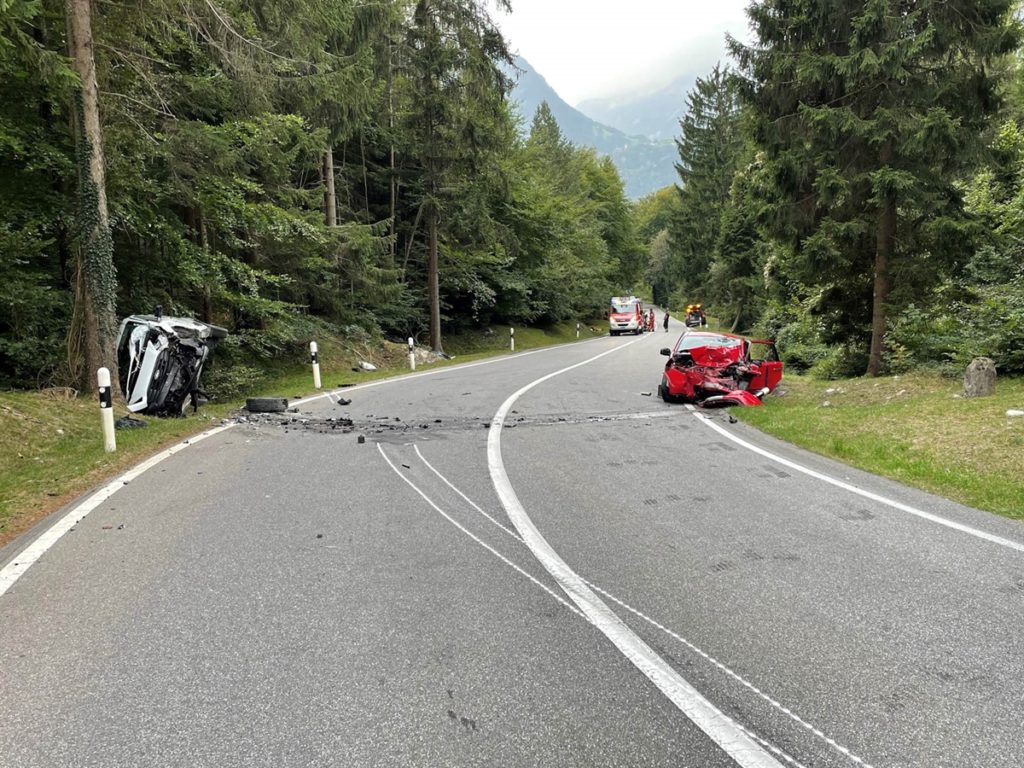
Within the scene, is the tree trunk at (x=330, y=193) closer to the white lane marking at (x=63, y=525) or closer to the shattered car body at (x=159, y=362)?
the shattered car body at (x=159, y=362)

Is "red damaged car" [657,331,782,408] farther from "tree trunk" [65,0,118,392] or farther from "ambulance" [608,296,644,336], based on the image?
"ambulance" [608,296,644,336]

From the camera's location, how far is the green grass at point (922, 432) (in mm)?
5957

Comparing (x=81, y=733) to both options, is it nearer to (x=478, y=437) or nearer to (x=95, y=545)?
(x=95, y=545)

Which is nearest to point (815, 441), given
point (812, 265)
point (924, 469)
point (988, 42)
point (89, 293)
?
point (924, 469)

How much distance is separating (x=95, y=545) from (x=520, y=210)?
2756 centimetres

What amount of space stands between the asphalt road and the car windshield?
6197mm

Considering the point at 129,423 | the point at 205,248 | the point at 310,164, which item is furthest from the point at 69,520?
the point at 310,164

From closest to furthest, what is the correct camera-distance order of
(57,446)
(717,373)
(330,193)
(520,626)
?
(520,626)
(57,446)
(717,373)
(330,193)

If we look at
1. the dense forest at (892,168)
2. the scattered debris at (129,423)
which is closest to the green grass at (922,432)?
Result: the dense forest at (892,168)

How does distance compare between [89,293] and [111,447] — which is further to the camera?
[89,293]

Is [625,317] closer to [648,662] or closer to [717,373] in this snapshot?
[717,373]

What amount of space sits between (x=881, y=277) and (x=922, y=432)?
19.0 ft

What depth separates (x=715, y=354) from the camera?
11.9m

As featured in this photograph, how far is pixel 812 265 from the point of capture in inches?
503
